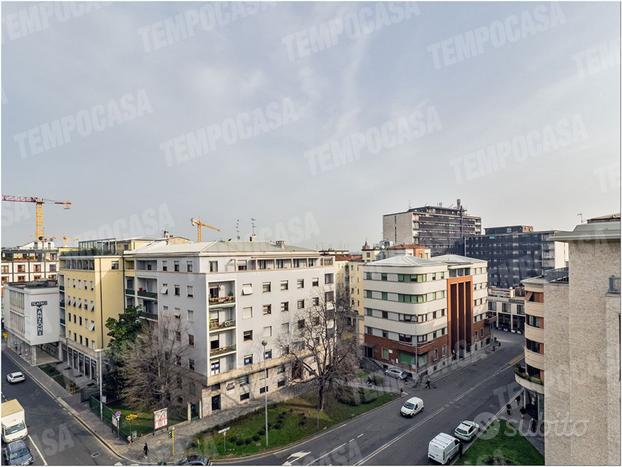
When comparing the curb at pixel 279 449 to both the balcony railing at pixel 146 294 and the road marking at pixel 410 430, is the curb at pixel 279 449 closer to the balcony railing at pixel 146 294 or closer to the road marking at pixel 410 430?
the road marking at pixel 410 430

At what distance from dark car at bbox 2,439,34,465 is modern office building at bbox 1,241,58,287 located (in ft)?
169

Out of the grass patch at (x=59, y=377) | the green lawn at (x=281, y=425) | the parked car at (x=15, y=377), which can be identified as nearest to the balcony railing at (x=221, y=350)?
the green lawn at (x=281, y=425)

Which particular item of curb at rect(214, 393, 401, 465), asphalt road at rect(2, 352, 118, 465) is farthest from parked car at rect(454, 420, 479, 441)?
asphalt road at rect(2, 352, 118, 465)

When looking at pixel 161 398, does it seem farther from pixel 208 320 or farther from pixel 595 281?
pixel 595 281

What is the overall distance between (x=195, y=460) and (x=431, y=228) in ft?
342

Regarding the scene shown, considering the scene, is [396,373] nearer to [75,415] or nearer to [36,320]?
[75,415]

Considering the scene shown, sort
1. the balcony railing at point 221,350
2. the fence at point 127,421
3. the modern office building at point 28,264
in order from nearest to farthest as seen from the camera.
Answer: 1. the fence at point 127,421
2. the balcony railing at point 221,350
3. the modern office building at point 28,264

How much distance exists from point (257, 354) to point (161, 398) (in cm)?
915

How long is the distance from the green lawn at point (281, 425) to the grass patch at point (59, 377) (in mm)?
20276

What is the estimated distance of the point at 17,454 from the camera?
24.7 meters

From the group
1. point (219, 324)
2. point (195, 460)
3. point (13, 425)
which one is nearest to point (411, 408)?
point (195, 460)

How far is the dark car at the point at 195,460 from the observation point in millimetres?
23673

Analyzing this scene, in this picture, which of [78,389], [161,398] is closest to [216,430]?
[161,398]

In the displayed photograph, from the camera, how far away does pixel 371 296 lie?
47469 millimetres
